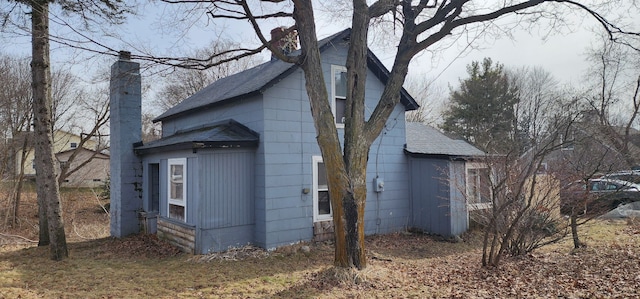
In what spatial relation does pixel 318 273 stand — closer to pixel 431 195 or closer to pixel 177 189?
pixel 177 189

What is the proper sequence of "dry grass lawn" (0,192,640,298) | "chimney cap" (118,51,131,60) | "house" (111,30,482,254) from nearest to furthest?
"dry grass lawn" (0,192,640,298) < "chimney cap" (118,51,131,60) < "house" (111,30,482,254)

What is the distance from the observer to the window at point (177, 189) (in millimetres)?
8391

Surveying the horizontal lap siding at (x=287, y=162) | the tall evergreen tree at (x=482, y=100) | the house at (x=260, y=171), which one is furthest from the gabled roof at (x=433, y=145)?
the tall evergreen tree at (x=482, y=100)

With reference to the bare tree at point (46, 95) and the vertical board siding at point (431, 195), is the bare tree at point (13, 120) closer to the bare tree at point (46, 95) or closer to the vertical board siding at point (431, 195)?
the bare tree at point (46, 95)

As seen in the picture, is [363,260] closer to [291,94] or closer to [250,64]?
[291,94]

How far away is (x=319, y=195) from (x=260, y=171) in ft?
5.28

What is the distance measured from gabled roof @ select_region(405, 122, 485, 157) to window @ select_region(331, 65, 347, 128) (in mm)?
2356

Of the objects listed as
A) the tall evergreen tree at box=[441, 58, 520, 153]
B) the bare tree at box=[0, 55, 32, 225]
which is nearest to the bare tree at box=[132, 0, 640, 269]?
the bare tree at box=[0, 55, 32, 225]

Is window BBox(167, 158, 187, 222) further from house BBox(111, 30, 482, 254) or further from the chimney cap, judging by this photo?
the chimney cap

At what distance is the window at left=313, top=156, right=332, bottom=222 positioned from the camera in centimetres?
908

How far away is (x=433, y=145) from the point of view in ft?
37.1

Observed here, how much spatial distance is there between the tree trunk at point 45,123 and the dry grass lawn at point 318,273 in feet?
1.97

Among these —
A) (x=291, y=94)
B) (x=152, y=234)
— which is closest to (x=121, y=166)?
(x=152, y=234)

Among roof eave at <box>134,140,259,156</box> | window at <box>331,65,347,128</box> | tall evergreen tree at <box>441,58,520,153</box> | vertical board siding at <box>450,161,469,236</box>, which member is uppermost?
tall evergreen tree at <box>441,58,520,153</box>
